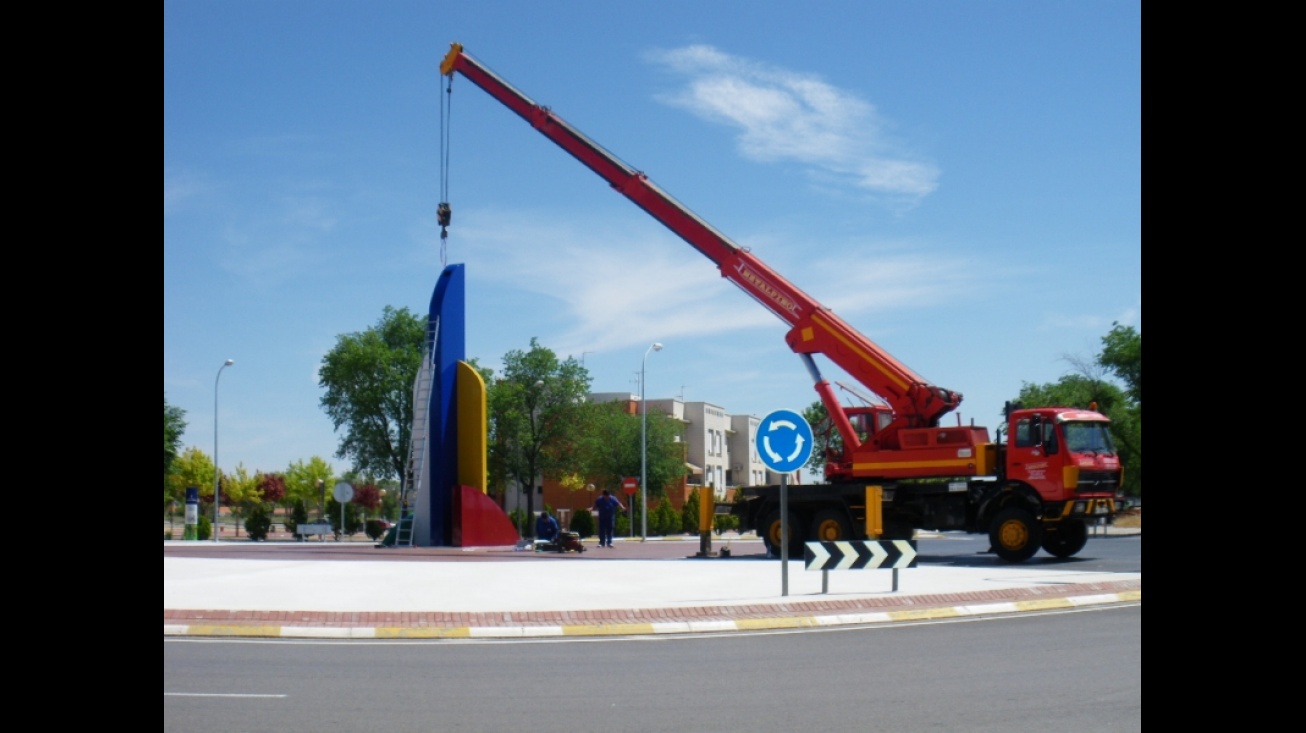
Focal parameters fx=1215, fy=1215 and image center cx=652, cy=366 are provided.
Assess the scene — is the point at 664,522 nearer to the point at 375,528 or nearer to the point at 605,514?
the point at 375,528

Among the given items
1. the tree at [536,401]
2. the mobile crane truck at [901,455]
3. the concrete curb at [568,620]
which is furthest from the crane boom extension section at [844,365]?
the tree at [536,401]

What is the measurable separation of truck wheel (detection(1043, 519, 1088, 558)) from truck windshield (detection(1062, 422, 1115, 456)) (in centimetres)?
150

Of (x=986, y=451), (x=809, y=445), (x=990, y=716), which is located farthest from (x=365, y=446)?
(x=990, y=716)

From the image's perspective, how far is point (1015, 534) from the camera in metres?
23.9

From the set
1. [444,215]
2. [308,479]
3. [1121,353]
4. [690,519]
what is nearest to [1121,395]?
[1121,353]

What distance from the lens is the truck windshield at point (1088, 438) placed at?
23672mm

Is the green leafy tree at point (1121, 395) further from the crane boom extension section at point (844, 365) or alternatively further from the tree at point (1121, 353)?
the crane boom extension section at point (844, 365)

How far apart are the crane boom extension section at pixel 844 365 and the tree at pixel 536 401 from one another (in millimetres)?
44285

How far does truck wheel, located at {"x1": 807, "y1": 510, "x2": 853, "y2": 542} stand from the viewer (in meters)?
26.1

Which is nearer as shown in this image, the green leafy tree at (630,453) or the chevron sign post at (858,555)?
the chevron sign post at (858,555)

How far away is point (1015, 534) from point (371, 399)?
202ft

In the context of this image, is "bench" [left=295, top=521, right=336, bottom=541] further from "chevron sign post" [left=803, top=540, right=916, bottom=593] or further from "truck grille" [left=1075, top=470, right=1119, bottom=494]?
"chevron sign post" [left=803, top=540, right=916, bottom=593]
